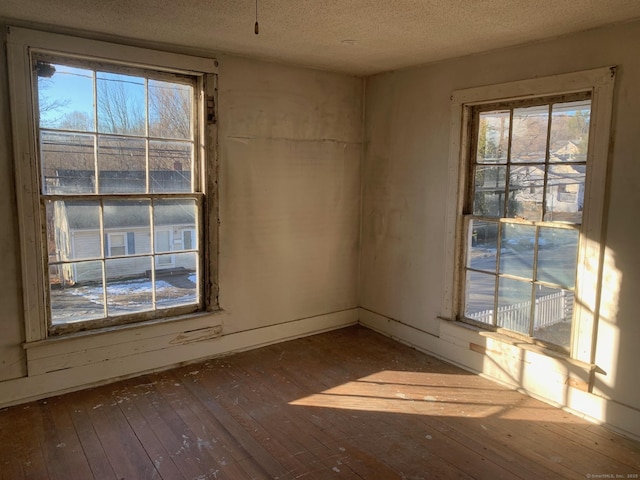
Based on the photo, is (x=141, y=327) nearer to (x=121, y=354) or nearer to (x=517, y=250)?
(x=121, y=354)

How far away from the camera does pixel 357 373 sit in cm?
371

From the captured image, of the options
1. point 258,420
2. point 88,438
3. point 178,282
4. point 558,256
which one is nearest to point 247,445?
point 258,420

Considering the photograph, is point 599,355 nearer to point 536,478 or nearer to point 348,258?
point 536,478

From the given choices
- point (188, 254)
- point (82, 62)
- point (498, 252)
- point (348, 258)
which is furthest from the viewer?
point (348, 258)

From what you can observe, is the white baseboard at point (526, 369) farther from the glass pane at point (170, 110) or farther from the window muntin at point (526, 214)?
the glass pane at point (170, 110)

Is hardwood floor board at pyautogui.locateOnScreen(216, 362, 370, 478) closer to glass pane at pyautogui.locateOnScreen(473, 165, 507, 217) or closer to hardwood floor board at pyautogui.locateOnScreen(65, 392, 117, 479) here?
hardwood floor board at pyautogui.locateOnScreen(65, 392, 117, 479)

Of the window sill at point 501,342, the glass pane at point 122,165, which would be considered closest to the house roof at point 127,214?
the glass pane at point 122,165

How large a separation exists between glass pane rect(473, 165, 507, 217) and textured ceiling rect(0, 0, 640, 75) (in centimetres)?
88

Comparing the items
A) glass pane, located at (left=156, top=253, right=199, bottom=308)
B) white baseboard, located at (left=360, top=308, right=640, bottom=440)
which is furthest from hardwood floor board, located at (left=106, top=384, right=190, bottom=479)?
white baseboard, located at (left=360, top=308, right=640, bottom=440)

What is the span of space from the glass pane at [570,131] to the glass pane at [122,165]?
2.86 meters

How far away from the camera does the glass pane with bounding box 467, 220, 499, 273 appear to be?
3.59 m

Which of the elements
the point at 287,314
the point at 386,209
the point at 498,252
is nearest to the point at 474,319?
the point at 498,252

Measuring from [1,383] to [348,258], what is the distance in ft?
9.70

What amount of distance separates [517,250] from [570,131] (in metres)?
0.87
